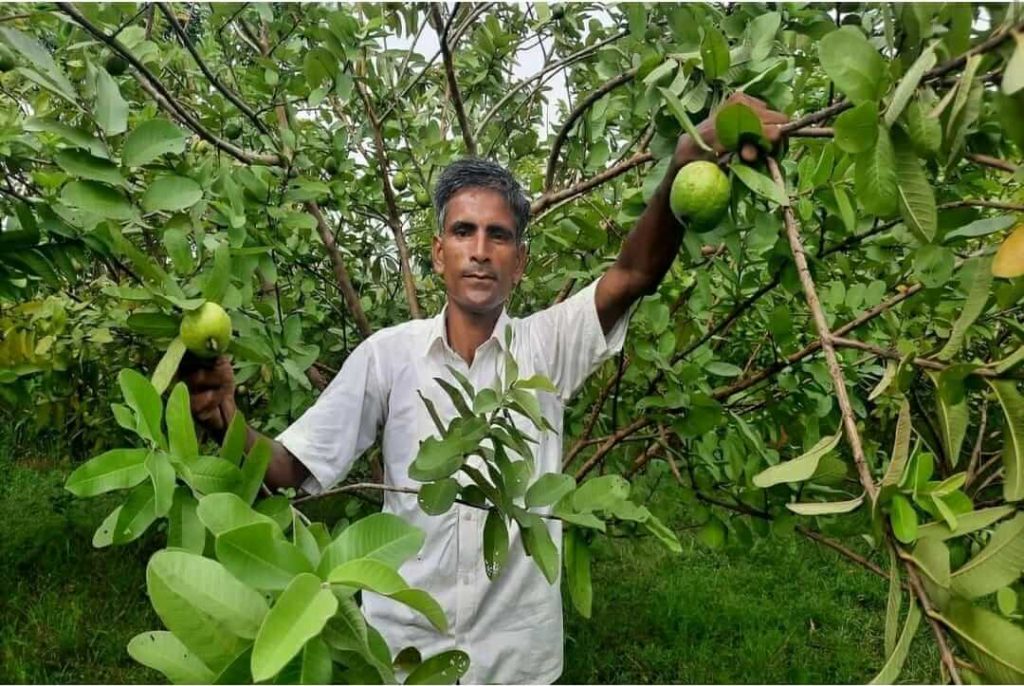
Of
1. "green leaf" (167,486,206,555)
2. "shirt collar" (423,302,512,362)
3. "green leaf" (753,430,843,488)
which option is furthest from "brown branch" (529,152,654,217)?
"green leaf" (167,486,206,555)

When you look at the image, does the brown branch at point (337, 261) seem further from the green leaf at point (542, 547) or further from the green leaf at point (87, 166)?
the green leaf at point (542, 547)

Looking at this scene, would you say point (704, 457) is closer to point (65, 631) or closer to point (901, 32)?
point (901, 32)

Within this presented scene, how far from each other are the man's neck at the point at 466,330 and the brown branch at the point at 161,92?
0.49 m

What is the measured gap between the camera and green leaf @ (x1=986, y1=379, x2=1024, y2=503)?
2.70 feet

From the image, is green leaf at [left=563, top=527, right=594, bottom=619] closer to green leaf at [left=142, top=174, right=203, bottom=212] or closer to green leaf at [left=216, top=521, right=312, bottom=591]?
green leaf at [left=216, top=521, right=312, bottom=591]

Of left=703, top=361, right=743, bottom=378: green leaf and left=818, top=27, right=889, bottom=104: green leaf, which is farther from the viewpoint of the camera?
left=703, top=361, right=743, bottom=378: green leaf

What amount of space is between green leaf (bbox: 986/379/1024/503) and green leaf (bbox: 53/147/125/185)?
43.1 inches

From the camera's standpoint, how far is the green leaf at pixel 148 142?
1133mm

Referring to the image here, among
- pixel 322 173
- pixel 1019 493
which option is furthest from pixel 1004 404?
pixel 322 173

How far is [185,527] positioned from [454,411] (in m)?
0.74

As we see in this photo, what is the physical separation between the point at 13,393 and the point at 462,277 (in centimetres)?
146

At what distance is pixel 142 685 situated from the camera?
107 inches

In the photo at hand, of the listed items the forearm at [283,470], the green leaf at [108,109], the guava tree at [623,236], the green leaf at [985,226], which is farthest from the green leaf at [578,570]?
the green leaf at [108,109]

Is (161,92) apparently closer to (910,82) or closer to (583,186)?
(583,186)
